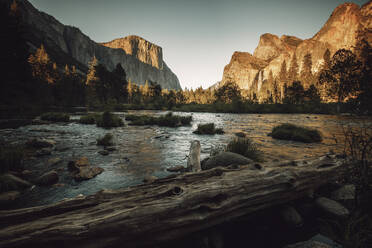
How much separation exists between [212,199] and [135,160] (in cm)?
425

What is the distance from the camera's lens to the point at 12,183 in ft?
11.3

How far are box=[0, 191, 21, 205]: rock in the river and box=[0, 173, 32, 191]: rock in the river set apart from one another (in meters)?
0.22

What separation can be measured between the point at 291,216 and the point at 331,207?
0.68 metres

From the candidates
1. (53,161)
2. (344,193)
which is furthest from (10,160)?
(344,193)

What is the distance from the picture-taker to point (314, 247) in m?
1.94

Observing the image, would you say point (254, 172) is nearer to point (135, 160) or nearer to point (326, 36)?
point (135, 160)

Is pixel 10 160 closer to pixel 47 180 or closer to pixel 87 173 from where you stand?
pixel 47 180

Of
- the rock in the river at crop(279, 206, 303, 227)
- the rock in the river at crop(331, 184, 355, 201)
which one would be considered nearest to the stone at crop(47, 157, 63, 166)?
the rock in the river at crop(279, 206, 303, 227)

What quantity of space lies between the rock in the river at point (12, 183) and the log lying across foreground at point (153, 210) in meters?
2.65

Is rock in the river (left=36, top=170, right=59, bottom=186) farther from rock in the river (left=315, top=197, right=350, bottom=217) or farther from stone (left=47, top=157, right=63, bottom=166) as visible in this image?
rock in the river (left=315, top=197, right=350, bottom=217)

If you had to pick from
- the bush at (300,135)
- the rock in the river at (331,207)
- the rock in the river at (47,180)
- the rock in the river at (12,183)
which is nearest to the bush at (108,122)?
the rock in the river at (47,180)

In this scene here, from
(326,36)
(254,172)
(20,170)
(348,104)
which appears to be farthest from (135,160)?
(326,36)

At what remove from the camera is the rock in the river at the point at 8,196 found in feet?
9.93

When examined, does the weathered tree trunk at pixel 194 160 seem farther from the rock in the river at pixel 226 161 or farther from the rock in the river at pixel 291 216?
the rock in the river at pixel 291 216
